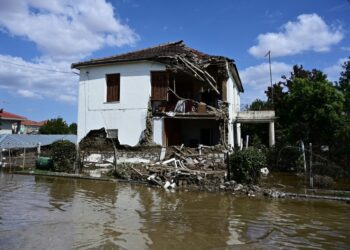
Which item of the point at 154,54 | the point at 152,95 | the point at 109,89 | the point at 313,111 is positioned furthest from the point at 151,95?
the point at 313,111

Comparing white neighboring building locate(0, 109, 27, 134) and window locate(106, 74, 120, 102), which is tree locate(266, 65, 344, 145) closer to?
window locate(106, 74, 120, 102)

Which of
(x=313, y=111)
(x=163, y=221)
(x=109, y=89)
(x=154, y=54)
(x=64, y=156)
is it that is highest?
(x=154, y=54)

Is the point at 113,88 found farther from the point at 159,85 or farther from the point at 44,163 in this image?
the point at 44,163

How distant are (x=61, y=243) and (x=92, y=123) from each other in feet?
64.7

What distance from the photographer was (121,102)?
26.2 metres

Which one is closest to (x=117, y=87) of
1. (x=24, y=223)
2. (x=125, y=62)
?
(x=125, y=62)

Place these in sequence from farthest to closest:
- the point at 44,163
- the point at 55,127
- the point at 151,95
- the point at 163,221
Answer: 1. the point at 55,127
2. the point at 151,95
3. the point at 44,163
4. the point at 163,221

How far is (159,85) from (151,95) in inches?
36.7

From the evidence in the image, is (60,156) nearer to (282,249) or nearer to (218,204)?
(218,204)

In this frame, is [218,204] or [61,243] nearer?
[61,243]

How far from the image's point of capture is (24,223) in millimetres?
9508

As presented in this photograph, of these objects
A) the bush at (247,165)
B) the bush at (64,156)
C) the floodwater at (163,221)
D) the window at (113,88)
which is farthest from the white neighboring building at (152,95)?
the floodwater at (163,221)

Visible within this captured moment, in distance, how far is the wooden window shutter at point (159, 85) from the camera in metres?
25.6

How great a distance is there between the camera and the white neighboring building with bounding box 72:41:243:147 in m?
25.3
